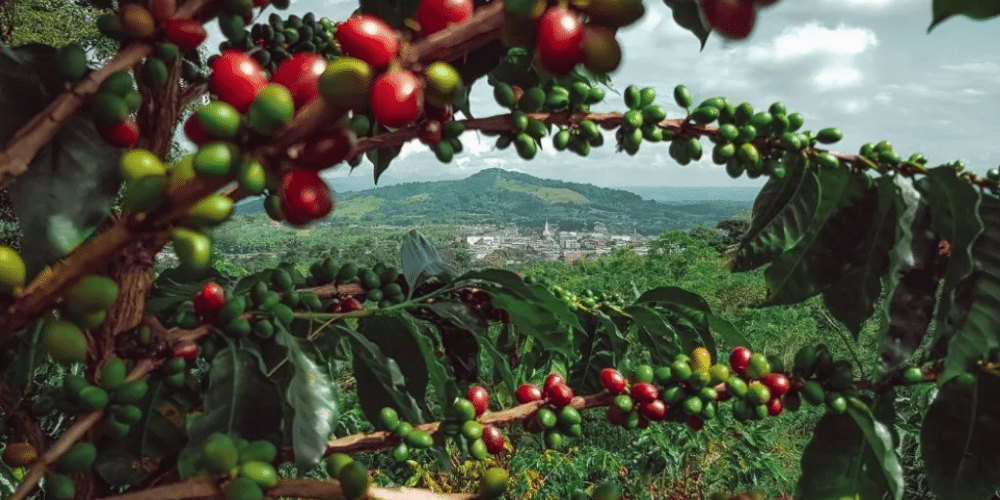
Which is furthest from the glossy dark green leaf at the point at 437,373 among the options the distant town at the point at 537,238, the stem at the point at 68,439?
the distant town at the point at 537,238

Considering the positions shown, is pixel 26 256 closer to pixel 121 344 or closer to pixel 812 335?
pixel 121 344

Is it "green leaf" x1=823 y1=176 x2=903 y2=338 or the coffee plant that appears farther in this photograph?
"green leaf" x1=823 y1=176 x2=903 y2=338

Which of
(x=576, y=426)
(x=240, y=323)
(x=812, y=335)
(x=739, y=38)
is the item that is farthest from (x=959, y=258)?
(x=812, y=335)

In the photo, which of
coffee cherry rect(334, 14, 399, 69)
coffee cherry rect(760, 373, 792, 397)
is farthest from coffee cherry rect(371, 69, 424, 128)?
coffee cherry rect(760, 373, 792, 397)

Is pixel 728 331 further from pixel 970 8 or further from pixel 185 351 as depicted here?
pixel 970 8

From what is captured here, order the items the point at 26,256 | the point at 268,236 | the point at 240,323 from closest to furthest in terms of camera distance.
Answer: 1. the point at 26,256
2. the point at 240,323
3. the point at 268,236

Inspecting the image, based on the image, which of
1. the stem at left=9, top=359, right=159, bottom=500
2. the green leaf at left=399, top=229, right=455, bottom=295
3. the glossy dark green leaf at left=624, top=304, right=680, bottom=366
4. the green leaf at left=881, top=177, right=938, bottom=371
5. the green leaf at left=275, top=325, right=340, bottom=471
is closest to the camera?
the stem at left=9, top=359, right=159, bottom=500

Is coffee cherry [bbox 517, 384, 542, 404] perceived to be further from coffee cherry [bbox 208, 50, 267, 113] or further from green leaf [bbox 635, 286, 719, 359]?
coffee cherry [bbox 208, 50, 267, 113]
